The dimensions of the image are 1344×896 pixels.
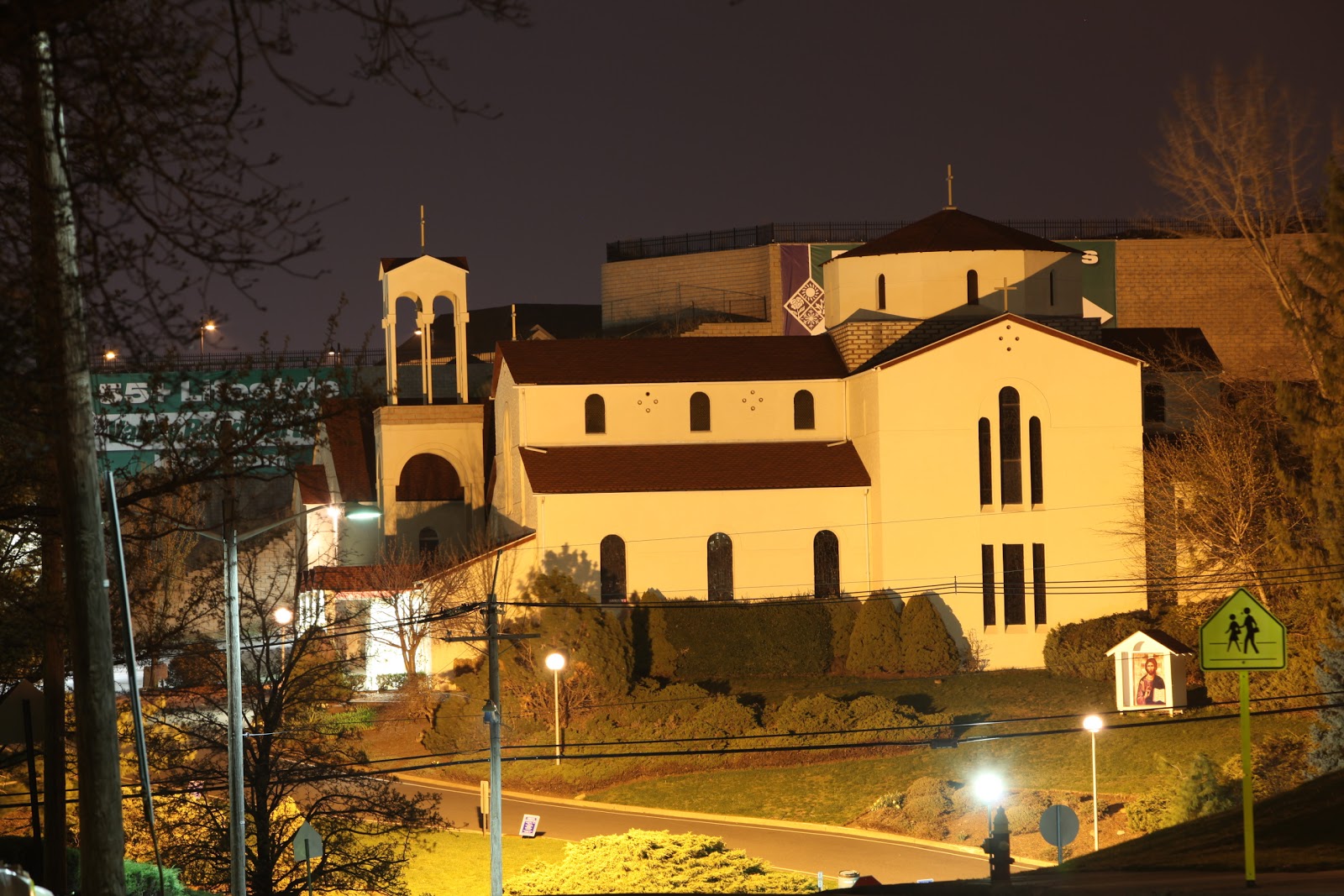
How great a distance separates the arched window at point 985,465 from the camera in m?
51.2

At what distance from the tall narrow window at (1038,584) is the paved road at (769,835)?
48.4 ft

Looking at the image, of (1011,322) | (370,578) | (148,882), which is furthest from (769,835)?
(1011,322)

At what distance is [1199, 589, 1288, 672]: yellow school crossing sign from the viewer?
1383 cm

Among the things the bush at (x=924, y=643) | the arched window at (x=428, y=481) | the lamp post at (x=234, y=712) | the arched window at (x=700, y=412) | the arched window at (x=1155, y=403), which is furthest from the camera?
the arched window at (x=1155, y=403)

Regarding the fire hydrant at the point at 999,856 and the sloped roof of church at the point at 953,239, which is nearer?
the fire hydrant at the point at 999,856

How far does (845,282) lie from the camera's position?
185 ft

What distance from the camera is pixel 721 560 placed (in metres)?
50.6

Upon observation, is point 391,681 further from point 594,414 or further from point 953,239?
point 953,239

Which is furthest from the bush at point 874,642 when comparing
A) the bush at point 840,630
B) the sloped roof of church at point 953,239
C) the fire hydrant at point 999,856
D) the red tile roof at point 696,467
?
the fire hydrant at point 999,856

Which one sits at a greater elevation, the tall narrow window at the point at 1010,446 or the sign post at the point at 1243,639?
the tall narrow window at the point at 1010,446

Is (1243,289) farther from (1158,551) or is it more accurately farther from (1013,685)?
(1013,685)

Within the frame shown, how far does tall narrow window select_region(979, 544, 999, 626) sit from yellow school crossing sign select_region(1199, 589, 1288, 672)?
36548mm

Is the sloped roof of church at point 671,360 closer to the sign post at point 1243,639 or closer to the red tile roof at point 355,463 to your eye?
the red tile roof at point 355,463

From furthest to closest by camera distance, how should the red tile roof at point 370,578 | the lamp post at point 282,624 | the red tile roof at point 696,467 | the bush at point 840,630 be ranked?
the red tile roof at point 370,578
the red tile roof at point 696,467
the bush at point 840,630
the lamp post at point 282,624
